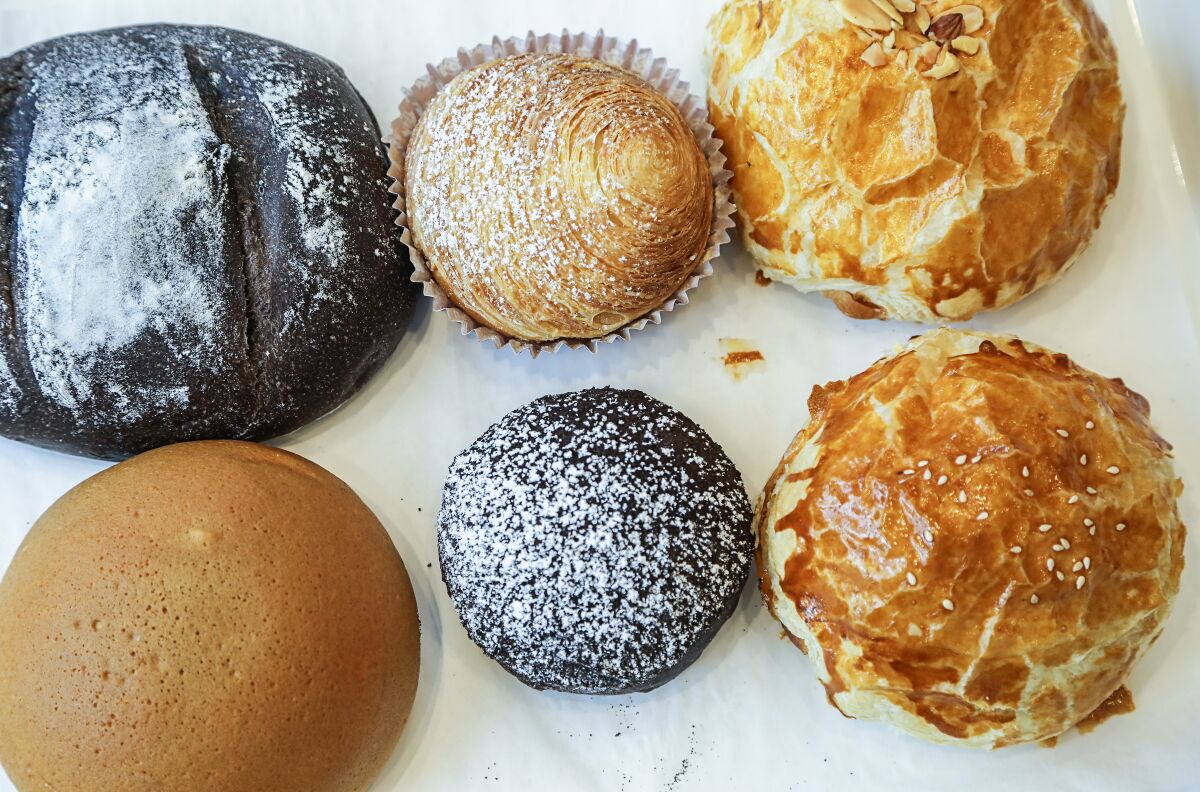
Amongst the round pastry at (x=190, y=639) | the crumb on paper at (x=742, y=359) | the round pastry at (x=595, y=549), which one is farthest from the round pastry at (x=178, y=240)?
the crumb on paper at (x=742, y=359)

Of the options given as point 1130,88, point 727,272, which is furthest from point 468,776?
point 1130,88

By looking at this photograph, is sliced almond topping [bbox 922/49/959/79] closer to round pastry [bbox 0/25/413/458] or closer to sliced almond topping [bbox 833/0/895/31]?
sliced almond topping [bbox 833/0/895/31]

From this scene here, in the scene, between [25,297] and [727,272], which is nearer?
[25,297]

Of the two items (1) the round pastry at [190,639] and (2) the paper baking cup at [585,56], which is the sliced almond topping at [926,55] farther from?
(1) the round pastry at [190,639]

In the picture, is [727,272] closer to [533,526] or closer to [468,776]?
[533,526]

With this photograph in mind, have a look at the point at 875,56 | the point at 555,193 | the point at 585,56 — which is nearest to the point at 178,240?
the point at 555,193

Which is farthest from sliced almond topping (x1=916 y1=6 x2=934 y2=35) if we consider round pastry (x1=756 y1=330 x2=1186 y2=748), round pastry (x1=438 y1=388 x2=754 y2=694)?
round pastry (x1=438 y1=388 x2=754 y2=694)

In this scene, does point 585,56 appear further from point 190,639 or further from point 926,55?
point 190,639
